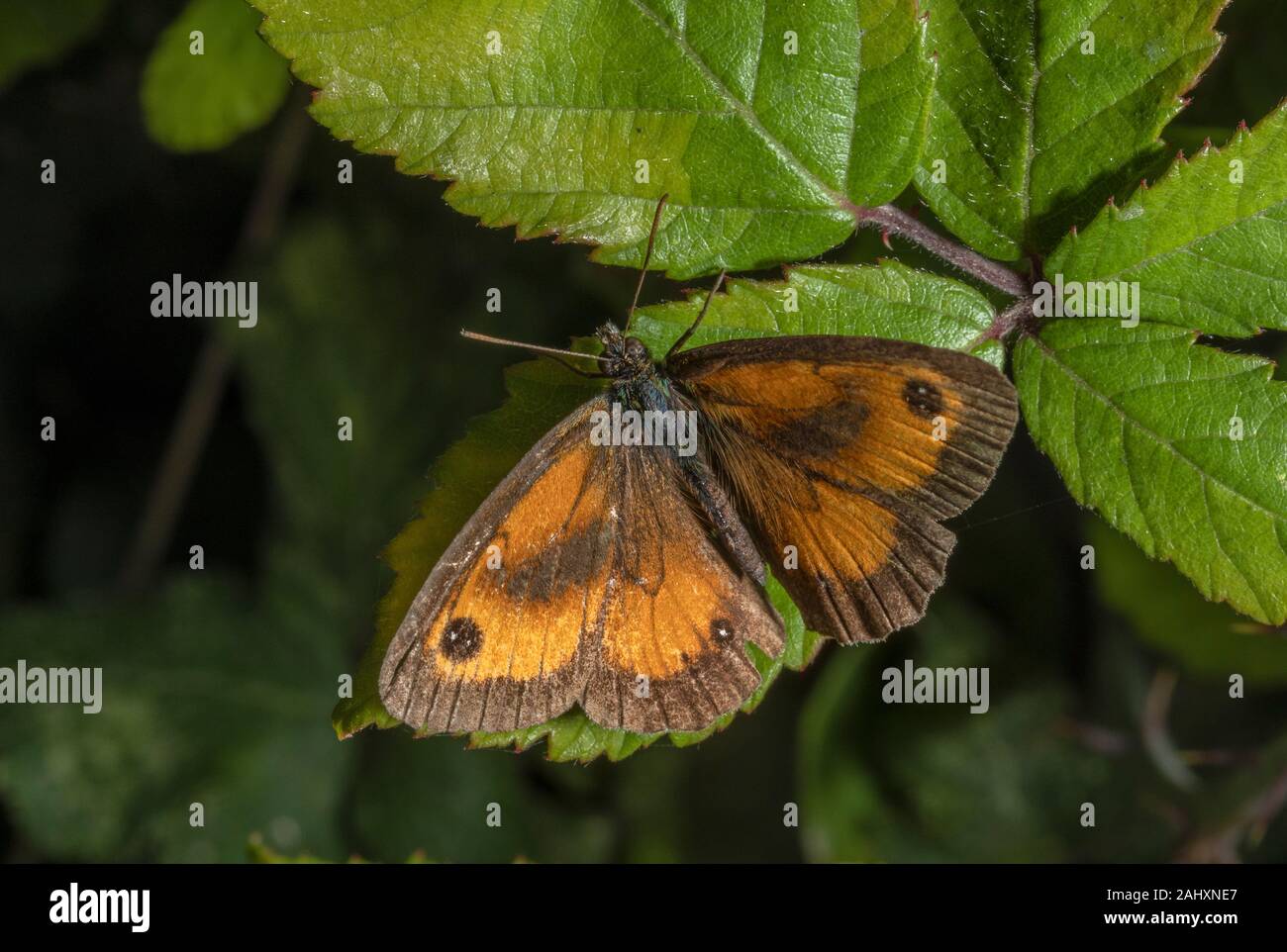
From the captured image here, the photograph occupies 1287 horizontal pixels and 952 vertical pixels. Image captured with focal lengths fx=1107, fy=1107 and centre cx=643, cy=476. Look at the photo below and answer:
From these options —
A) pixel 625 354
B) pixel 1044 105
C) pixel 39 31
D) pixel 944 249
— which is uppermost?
pixel 39 31

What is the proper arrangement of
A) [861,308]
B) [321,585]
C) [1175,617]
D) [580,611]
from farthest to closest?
[321,585]
[1175,617]
[580,611]
[861,308]

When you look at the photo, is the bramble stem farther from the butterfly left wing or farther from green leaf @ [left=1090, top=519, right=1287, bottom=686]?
green leaf @ [left=1090, top=519, right=1287, bottom=686]

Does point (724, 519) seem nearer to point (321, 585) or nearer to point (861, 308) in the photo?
point (861, 308)

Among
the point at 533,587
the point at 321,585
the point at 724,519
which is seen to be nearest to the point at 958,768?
the point at 724,519

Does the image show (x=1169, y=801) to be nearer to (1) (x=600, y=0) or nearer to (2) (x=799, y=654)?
(2) (x=799, y=654)

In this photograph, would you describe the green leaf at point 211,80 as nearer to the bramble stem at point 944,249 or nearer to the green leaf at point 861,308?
the green leaf at point 861,308
